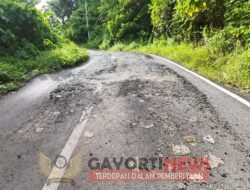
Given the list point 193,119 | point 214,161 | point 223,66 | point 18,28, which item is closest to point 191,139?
point 214,161

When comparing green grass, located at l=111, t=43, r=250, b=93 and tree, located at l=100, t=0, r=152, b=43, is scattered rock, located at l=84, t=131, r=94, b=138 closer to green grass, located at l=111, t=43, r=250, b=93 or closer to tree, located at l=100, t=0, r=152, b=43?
green grass, located at l=111, t=43, r=250, b=93

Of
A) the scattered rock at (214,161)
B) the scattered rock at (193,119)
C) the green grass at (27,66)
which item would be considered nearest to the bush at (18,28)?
the green grass at (27,66)

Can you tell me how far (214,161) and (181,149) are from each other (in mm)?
420

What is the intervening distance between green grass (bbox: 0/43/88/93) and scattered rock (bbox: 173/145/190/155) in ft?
16.6

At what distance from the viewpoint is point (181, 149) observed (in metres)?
3.07

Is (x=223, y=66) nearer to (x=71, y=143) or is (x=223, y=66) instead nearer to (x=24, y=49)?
(x=71, y=143)

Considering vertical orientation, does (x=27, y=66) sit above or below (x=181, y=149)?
below

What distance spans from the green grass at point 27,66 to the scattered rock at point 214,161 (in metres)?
5.49

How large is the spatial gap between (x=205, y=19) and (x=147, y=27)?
44.0 ft

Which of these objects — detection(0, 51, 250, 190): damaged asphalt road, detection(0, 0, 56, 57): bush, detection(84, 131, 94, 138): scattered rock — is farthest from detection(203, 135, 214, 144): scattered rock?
detection(0, 0, 56, 57): bush

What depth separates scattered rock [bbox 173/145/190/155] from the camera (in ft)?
9.84

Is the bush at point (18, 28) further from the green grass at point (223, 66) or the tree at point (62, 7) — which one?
the tree at point (62, 7)

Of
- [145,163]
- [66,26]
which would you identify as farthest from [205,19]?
[66,26]

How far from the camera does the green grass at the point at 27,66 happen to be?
719 centimetres
